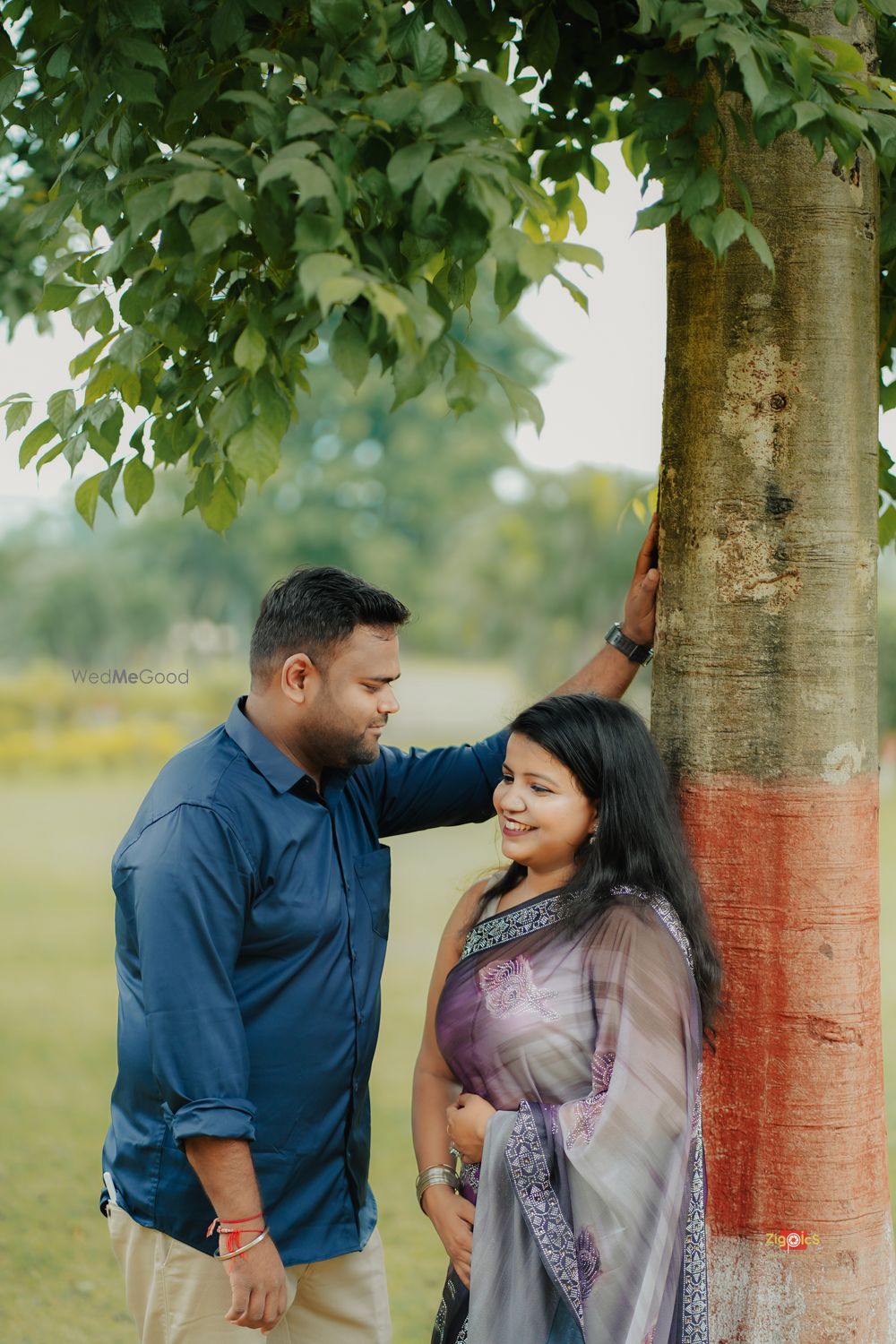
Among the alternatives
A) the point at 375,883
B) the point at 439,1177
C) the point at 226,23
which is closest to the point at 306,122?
the point at 226,23

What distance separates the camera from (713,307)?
94.8 inches

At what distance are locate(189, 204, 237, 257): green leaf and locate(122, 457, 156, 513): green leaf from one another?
76cm

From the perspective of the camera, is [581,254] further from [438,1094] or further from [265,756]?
[438,1094]

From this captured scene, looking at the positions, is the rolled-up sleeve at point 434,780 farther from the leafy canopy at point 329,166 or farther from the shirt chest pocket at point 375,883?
the leafy canopy at point 329,166

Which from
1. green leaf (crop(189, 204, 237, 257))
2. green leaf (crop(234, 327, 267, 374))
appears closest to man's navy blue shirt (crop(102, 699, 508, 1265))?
green leaf (crop(234, 327, 267, 374))

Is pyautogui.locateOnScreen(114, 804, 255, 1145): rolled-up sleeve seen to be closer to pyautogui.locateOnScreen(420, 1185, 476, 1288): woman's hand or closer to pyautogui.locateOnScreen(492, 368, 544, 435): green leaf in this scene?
pyautogui.locateOnScreen(420, 1185, 476, 1288): woman's hand

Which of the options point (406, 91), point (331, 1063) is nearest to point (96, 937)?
point (331, 1063)

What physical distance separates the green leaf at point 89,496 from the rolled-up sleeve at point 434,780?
79cm

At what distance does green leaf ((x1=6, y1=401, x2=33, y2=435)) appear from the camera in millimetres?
2291

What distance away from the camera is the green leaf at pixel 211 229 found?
1792 mm

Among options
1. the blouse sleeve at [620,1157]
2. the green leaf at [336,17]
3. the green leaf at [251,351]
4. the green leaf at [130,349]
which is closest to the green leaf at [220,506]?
the green leaf at [130,349]

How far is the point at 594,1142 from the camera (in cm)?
217

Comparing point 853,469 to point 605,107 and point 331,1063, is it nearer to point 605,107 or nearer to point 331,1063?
point 605,107

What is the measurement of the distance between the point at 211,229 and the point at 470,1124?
1478 millimetres
